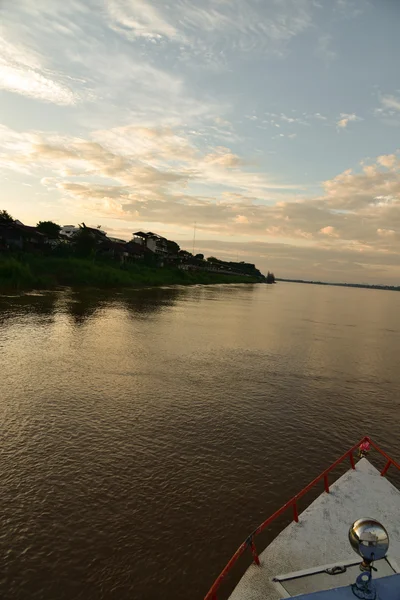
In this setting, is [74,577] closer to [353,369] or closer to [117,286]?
[353,369]

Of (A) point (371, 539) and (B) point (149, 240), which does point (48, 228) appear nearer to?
(B) point (149, 240)

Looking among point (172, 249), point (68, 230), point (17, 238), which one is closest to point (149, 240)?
point (172, 249)

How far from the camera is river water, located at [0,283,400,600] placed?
945 centimetres

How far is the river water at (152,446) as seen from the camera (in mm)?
9445

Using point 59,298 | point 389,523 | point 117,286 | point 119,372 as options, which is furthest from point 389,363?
point 117,286

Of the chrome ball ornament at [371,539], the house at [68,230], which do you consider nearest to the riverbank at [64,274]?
the chrome ball ornament at [371,539]

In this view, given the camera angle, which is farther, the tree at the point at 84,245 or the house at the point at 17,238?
the tree at the point at 84,245

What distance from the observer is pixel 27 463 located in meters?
13.3

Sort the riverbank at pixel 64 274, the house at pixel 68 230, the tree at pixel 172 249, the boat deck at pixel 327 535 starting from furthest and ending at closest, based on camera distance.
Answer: the tree at pixel 172 249 < the house at pixel 68 230 < the riverbank at pixel 64 274 < the boat deck at pixel 327 535

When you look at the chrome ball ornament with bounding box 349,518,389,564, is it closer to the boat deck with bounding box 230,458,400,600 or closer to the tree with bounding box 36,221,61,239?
the boat deck with bounding box 230,458,400,600

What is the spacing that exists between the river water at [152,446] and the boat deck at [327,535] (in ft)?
6.15

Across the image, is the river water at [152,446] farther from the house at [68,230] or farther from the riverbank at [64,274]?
the house at [68,230]

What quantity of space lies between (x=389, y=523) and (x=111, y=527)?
7.90 meters

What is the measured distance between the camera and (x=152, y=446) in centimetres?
1526
